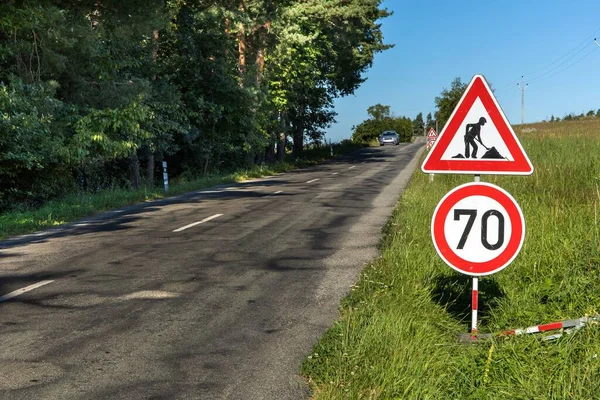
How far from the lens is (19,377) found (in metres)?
4.57

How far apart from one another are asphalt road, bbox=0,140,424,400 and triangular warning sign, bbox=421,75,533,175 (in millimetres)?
1926

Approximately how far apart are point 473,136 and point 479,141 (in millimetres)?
63

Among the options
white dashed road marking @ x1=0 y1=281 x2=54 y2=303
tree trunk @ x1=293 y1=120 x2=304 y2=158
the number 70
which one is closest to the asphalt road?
white dashed road marking @ x1=0 y1=281 x2=54 y2=303

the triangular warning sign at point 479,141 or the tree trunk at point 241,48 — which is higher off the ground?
the tree trunk at point 241,48

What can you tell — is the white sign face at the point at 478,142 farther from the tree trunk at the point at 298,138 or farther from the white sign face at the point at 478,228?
A: the tree trunk at the point at 298,138

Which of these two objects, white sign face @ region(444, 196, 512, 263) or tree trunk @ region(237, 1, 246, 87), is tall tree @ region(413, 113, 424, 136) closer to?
tree trunk @ region(237, 1, 246, 87)

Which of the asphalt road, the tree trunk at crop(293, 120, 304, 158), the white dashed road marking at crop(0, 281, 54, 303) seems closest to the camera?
the asphalt road

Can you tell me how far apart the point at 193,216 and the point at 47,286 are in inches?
262

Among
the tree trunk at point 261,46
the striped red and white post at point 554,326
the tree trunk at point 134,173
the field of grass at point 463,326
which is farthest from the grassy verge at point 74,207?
the striped red and white post at point 554,326

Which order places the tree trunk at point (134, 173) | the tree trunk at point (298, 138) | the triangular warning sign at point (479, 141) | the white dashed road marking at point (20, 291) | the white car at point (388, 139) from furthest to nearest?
the white car at point (388, 139), the tree trunk at point (298, 138), the tree trunk at point (134, 173), the white dashed road marking at point (20, 291), the triangular warning sign at point (479, 141)

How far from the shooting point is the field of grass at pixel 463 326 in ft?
14.1

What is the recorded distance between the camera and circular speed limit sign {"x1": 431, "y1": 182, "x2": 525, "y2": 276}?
4.88 meters

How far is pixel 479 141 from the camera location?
5.13 meters

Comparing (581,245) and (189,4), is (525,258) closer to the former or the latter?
(581,245)
